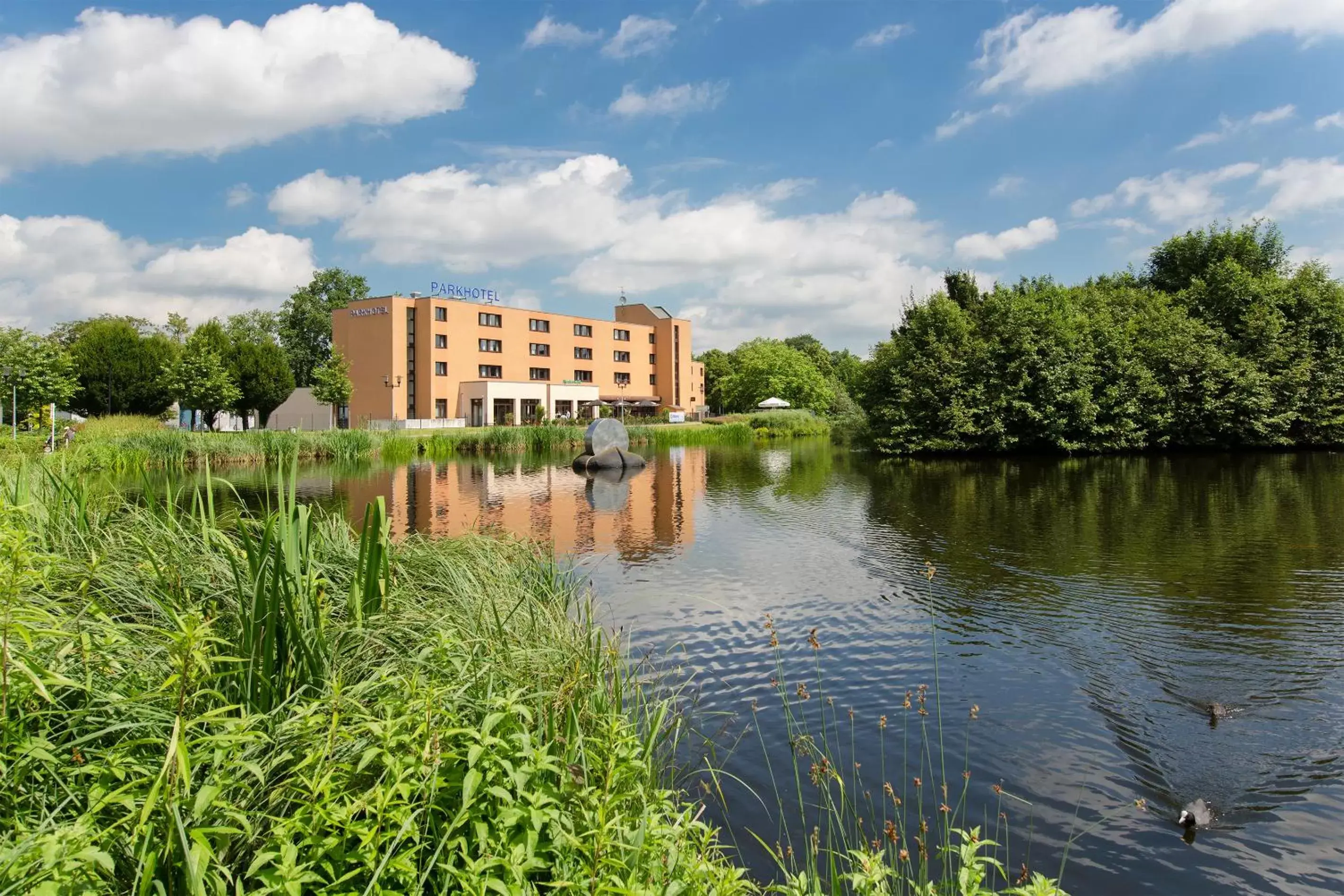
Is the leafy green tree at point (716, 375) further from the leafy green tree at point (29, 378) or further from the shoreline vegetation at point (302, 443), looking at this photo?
the leafy green tree at point (29, 378)

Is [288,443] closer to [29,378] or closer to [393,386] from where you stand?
[29,378]

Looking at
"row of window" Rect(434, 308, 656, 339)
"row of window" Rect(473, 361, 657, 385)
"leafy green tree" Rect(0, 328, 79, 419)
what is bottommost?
"leafy green tree" Rect(0, 328, 79, 419)

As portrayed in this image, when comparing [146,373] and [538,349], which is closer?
[146,373]

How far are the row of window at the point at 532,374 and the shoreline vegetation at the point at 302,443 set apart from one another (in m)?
12.9

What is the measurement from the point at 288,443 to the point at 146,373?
27147 mm

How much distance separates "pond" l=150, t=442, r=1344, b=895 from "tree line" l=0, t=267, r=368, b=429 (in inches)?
682

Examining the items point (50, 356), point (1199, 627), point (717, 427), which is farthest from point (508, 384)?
point (1199, 627)

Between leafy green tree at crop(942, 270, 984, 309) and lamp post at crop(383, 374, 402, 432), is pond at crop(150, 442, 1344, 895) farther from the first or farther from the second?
lamp post at crop(383, 374, 402, 432)

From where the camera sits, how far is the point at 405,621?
4301 mm

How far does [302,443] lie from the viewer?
33.2 metres

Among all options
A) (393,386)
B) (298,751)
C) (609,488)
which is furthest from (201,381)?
(298,751)

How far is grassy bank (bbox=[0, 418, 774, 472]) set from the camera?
23891mm

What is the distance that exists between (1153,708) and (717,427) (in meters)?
52.1

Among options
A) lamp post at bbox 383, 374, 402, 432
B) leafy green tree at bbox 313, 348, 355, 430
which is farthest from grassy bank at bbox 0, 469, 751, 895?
lamp post at bbox 383, 374, 402, 432
